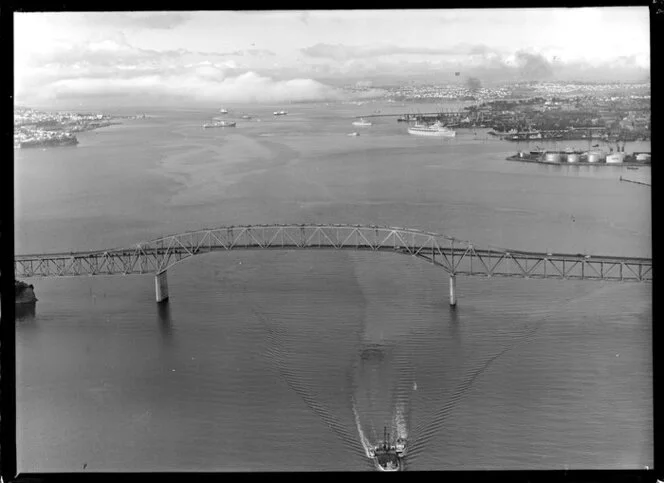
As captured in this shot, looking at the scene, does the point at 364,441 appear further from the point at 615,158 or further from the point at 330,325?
the point at 615,158

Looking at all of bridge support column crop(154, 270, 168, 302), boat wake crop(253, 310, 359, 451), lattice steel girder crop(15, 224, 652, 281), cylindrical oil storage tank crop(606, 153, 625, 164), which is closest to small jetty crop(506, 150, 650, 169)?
cylindrical oil storage tank crop(606, 153, 625, 164)

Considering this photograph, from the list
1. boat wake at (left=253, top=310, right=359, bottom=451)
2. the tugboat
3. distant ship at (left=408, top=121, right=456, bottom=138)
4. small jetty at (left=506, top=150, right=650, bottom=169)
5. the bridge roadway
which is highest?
distant ship at (left=408, top=121, right=456, bottom=138)

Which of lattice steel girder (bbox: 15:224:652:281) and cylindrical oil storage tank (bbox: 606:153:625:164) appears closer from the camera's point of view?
lattice steel girder (bbox: 15:224:652:281)

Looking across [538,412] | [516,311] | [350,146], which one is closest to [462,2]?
[538,412]

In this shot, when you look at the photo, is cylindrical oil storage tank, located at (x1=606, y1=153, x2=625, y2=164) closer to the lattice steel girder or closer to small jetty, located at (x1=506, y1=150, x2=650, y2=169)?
small jetty, located at (x1=506, y1=150, x2=650, y2=169)

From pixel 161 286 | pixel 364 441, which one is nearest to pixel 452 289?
pixel 364 441

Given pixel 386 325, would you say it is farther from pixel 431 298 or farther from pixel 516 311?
pixel 516 311

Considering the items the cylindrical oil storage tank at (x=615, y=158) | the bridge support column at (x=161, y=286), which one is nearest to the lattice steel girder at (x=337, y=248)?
the bridge support column at (x=161, y=286)
